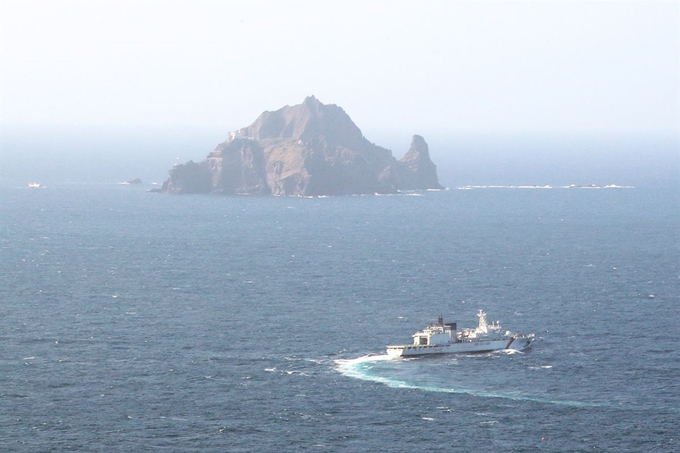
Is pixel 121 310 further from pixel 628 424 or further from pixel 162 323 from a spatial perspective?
pixel 628 424

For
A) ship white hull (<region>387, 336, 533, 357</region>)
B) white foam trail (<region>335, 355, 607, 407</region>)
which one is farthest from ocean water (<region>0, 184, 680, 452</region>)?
ship white hull (<region>387, 336, 533, 357</region>)

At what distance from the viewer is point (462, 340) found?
166375 mm

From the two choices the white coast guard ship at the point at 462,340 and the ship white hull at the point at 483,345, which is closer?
the white coast guard ship at the point at 462,340

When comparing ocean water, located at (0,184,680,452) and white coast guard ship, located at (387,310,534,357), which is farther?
white coast guard ship, located at (387,310,534,357)

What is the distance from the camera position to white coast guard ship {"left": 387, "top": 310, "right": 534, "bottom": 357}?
6471 inches

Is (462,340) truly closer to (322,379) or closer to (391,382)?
(391,382)

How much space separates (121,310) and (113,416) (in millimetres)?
58800

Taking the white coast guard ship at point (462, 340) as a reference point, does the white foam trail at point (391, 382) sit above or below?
below

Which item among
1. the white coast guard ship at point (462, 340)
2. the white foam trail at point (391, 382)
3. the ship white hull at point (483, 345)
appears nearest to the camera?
the white foam trail at point (391, 382)

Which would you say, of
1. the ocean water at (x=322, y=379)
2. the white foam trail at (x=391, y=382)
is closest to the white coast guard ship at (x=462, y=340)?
the ocean water at (x=322, y=379)

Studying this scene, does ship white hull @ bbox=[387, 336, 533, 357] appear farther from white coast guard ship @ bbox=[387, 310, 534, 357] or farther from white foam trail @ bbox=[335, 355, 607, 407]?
white foam trail @ bbox=[335, 355, 607, 407]

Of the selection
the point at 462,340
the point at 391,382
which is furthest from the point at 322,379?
the point at 462,340

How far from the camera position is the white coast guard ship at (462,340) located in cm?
16438

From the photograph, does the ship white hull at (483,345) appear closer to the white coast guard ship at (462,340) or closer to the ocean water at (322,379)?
the white coast guard ship at (462,340)
